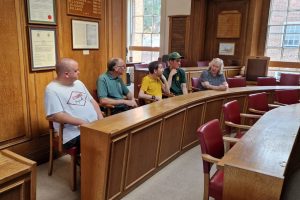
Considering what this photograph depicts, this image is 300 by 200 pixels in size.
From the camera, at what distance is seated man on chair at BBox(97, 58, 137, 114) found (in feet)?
9.87

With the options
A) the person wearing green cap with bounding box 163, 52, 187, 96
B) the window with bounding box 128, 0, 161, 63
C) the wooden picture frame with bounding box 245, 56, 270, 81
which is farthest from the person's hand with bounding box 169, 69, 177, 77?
the window with bounding box 128, 0, 161, 63

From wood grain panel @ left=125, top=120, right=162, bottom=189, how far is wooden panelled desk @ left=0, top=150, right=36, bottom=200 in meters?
0.83

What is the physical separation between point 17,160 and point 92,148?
21.4 inches

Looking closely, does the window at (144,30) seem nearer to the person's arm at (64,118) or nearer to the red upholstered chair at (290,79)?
the red upholstered chair at (290,79)

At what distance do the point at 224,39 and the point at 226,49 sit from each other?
0.26 metres

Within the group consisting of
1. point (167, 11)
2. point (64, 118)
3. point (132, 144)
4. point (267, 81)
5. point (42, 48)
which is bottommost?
point (132, 144)

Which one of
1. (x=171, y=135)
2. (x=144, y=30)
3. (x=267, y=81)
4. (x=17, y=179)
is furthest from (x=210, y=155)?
(x=144, y=30)

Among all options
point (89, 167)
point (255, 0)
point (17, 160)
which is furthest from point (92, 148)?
point (255, 0)

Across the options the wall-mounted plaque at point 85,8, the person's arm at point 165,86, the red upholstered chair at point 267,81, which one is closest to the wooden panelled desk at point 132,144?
the person's arm at point 165,86

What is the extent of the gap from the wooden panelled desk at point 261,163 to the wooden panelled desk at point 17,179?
108cm

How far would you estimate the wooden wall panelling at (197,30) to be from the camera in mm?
6762

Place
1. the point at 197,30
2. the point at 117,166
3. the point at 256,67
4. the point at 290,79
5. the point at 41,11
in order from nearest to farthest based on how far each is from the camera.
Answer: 1. the point at 117,166
2. the point at 41,11
3. the point at 290,79
4. the point at 256,67
5. the point at 197,30

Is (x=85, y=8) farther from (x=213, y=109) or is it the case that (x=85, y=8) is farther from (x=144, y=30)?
(x=144, y=30)

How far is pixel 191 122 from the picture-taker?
325 cm
